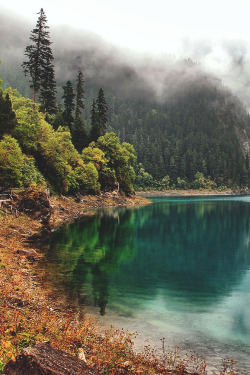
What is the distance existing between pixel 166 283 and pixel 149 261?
692 cm

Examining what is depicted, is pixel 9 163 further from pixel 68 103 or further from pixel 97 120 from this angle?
pixel 97 120

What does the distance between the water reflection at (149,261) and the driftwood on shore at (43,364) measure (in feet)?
27.9

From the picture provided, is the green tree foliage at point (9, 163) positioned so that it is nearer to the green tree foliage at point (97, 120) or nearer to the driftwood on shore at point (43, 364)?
the driftwood on shore at point (43, 364)

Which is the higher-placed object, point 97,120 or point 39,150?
point 97,120

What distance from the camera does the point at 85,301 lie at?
16969mm

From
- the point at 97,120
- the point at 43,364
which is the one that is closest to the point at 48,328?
the point at 43,364

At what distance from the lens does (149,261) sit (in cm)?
2916

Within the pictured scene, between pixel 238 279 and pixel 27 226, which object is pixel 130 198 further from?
pixel 238 279

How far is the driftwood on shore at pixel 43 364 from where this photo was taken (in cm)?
671

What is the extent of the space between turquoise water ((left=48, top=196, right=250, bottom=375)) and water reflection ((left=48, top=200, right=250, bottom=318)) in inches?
2.5

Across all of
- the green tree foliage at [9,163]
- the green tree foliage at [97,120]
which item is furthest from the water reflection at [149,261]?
the green tree foliage at [97,120]

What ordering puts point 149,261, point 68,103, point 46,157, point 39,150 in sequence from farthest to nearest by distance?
point 68,103
point 46,157
point 39,150
point 149,261

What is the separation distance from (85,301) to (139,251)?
17.1m

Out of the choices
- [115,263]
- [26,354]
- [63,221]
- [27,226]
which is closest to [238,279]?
[115,263]
